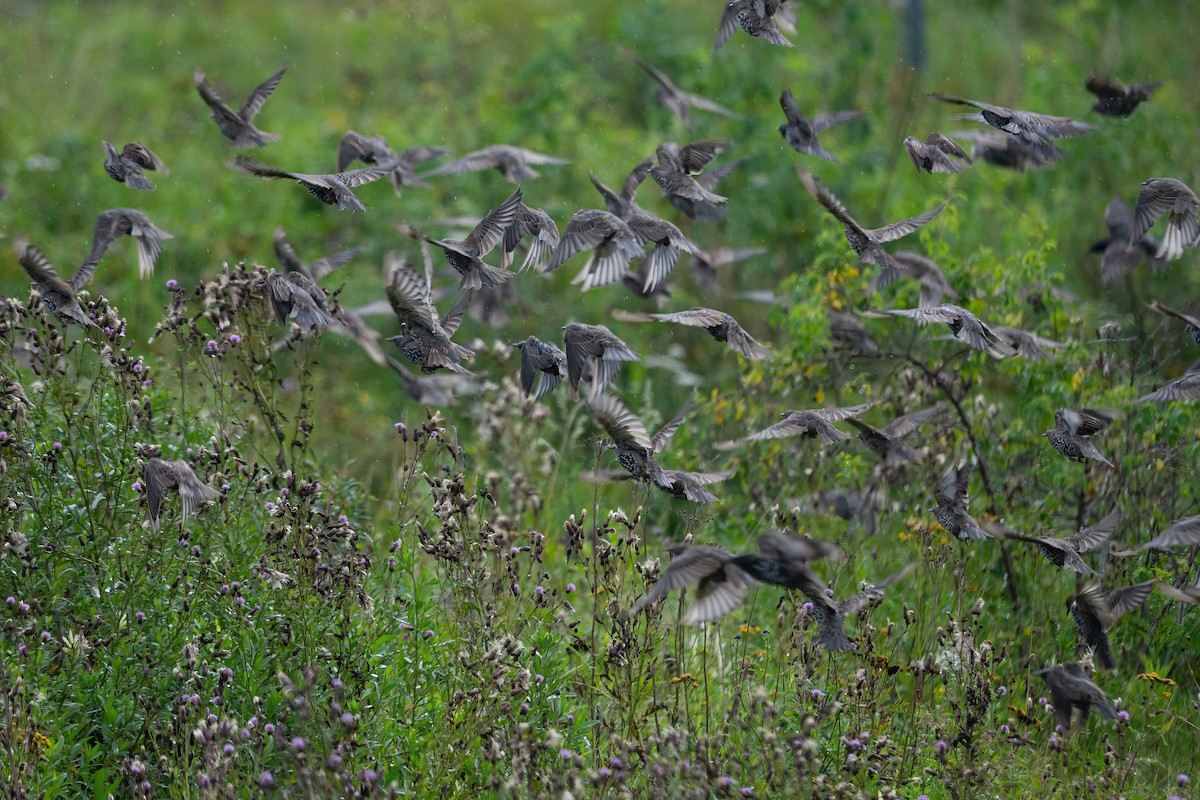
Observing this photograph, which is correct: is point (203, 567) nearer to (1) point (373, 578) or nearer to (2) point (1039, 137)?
(1) point (373, 578)

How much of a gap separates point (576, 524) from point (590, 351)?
1.72 ft

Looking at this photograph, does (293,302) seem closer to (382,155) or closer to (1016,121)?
(382,155)

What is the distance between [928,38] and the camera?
41.6 feet

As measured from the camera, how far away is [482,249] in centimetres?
381

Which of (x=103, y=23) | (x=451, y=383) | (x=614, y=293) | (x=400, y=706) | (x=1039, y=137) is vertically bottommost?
(x=103, y=23)

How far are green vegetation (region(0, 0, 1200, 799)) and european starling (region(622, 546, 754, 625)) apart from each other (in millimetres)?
385

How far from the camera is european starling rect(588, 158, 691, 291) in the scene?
13.1 feet

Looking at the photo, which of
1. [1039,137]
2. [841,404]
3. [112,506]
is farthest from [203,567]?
[1039,137]

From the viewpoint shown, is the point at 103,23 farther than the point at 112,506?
Yes

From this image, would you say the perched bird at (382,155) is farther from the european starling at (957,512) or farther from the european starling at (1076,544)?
the european starling at (1076,544)

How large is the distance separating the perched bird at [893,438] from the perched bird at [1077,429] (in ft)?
1.34

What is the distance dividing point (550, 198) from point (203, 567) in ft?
14.7

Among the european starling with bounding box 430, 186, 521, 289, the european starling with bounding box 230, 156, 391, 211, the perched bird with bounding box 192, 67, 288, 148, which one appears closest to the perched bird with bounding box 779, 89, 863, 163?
the european starling with bounding box 430, 186, 521, 289

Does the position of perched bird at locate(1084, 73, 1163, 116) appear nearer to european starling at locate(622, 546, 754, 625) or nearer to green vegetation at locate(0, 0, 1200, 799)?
green vegetation at locate(0, 0, 1200, 799)
